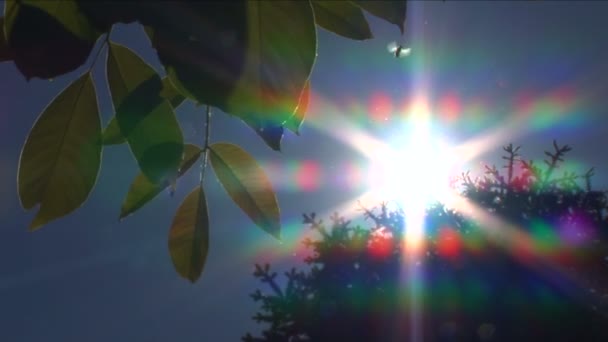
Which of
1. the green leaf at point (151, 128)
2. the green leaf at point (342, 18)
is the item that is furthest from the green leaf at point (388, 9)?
the green leaf at point (151, 128)

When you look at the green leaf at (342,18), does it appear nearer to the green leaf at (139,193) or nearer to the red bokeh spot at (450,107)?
the green leaf at (139,193)

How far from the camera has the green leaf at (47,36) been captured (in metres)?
0.32

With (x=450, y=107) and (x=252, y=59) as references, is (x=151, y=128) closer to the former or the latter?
(x=252, y=59)

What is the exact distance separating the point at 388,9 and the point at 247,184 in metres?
0.17

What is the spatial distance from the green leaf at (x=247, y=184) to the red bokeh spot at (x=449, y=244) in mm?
5054

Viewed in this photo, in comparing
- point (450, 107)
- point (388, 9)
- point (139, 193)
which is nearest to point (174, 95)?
point (139, 193)

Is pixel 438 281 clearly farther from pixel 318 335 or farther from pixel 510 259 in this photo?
pixel 318 335

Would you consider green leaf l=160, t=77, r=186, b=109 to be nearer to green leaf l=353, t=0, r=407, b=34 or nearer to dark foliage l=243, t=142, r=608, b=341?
green leaf l=353, t=0, r=407, b=34

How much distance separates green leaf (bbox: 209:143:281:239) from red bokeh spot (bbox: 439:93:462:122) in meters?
4.62

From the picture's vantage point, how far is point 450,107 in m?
5.26

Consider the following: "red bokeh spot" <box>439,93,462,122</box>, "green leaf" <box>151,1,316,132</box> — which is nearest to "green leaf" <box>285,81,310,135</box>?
"green leaf" <box>151,1,316,132</box>

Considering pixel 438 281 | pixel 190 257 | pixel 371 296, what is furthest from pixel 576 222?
pixel 190 257

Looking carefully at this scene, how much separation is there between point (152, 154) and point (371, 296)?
498 centimetres

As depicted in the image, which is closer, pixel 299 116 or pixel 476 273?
pixel 299 116
